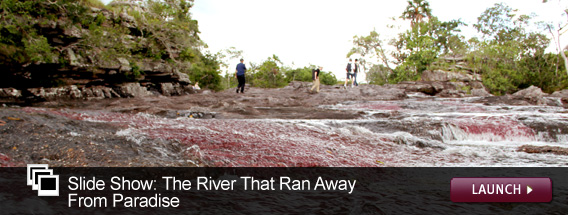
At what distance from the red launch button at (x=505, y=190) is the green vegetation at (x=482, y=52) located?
1317 inches

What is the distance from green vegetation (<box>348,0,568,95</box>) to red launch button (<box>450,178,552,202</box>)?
110 ft

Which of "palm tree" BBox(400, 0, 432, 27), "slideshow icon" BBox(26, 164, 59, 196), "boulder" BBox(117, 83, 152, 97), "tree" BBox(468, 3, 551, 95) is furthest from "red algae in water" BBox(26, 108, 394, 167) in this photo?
"palm tree" BBox(400, 0, 432, 27)

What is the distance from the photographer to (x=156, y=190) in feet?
6.39

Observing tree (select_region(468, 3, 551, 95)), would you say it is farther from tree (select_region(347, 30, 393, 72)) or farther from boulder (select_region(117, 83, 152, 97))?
boulder (select_region(117, 83, 152, 97))

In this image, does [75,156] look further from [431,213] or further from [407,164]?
[407,164]

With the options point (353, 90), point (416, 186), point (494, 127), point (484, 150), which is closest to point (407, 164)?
point (416, 186)

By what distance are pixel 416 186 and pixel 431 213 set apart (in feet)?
2.13

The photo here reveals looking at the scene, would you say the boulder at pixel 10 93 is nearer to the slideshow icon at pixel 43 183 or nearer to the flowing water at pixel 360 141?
the flowing water at pixel 360 141

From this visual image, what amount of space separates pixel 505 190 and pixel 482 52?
3737 centimetres

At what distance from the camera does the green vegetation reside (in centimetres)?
3012

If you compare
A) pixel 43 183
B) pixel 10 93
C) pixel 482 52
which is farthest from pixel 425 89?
pixel 43 183

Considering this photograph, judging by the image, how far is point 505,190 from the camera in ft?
5.63

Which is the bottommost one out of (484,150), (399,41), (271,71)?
(484,150)

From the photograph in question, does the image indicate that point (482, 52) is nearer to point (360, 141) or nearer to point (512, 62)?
point (512, 62)
